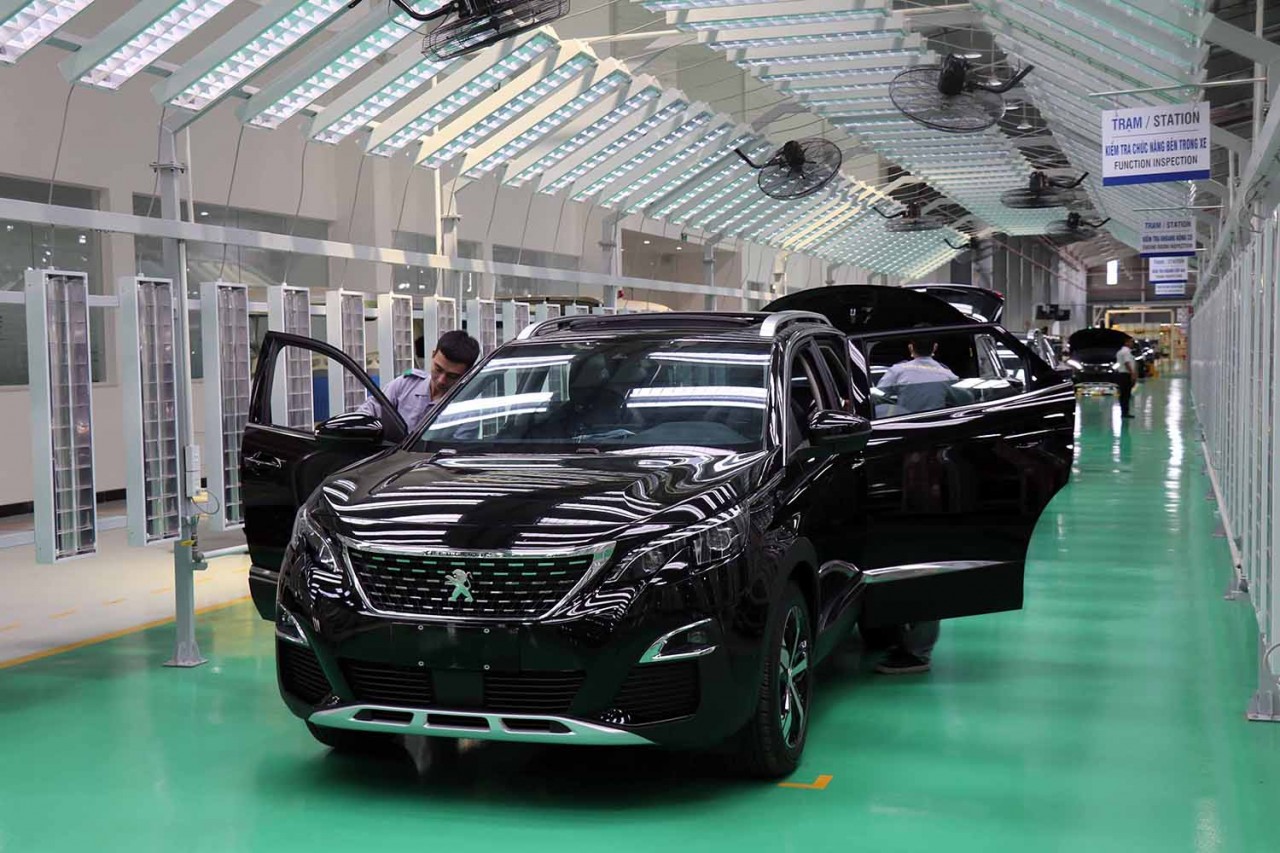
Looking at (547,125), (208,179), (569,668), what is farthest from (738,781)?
(208,179)

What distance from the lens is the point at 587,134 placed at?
42.3 ft

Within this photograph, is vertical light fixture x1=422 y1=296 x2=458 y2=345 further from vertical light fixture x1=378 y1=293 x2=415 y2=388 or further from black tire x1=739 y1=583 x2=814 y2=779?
black tire x1=739 y1=583 x2=814 y2=779

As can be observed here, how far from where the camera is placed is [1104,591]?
871cm

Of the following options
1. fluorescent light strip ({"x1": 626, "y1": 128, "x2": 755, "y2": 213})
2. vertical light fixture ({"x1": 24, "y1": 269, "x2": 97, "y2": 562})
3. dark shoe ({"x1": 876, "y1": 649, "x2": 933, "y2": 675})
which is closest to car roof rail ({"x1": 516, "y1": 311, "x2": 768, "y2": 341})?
dark shoe ({"x1": 876, "y1": 649, "x2": 933, "y2": 675})

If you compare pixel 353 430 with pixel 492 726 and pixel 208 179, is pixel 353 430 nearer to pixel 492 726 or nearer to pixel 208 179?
pixel 492 726

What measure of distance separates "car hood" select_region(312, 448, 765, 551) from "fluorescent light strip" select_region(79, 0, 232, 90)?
3.53 metres

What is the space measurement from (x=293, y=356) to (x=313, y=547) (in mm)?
4154

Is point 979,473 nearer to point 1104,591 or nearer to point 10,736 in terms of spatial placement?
point 1104,591

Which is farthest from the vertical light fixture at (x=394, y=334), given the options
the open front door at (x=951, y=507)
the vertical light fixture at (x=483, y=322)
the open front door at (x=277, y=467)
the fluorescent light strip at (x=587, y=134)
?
the open front door at (x=951, y=507)

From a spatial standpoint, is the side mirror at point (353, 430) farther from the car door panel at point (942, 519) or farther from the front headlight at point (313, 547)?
the car door panel at point (942, 519)

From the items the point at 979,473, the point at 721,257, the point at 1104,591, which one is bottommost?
the point at 1104,591

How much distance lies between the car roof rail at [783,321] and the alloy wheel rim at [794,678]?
1262 millimetres

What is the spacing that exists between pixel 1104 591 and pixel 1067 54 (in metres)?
5.73

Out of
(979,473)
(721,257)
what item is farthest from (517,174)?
(721,257)
